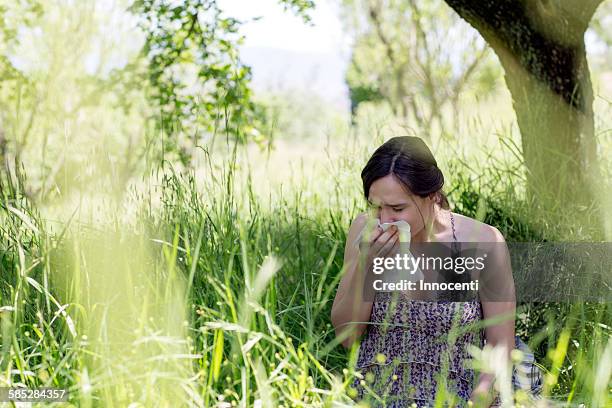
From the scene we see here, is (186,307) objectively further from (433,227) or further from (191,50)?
(191,50)

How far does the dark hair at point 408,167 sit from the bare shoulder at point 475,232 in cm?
23

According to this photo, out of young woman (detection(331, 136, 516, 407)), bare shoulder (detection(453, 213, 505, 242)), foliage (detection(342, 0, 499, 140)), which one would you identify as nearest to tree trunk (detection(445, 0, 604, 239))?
bare shoulder (detection(453, 213, 505, 242))

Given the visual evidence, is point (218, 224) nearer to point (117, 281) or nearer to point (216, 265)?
point (216, 265)

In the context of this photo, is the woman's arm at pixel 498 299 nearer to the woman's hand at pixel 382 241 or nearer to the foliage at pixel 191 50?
the woman's hand at pixel 382 241

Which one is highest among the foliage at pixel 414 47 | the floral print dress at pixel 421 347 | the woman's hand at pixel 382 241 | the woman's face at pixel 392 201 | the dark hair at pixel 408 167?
the foliage at pixel 414 47

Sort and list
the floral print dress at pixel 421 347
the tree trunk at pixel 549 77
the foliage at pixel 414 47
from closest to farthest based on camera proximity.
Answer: the floral print dress at pixel 421 347
the tree trunk at pixel 549 77
the foliage at pixel 414 47

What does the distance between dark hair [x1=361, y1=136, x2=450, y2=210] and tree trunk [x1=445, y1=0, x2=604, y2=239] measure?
131 cm

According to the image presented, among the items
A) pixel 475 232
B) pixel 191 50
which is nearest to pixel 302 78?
pixel 191 50

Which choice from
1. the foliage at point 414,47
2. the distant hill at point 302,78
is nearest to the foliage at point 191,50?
the foliage at point 414,47

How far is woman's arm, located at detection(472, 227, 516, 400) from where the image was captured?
2580 mm

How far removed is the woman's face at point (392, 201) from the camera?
2.58m

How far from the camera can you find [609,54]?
63.3 feet

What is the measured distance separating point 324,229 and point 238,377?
6.58 ft

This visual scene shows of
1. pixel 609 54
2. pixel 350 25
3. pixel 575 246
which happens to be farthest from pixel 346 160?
pixel 609 54
